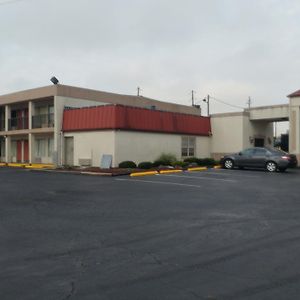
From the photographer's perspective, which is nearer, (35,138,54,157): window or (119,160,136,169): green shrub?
(119,160,136,169): green shrub

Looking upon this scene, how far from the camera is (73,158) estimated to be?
30.8 m

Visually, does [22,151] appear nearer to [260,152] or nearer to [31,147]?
[31,147]

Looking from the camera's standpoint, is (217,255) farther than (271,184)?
No

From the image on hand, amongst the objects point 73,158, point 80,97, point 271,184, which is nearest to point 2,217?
point 271,184

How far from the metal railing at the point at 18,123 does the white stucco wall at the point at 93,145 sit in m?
7.64

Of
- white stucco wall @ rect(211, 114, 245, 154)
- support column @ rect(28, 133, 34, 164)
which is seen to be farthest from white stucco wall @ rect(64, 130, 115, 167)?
white stucco wall @ rect(211, 114, 245, 154)

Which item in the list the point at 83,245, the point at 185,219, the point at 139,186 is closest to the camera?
the point at 83,245

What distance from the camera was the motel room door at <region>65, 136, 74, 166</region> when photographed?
102 ft

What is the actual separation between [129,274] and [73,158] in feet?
84.6

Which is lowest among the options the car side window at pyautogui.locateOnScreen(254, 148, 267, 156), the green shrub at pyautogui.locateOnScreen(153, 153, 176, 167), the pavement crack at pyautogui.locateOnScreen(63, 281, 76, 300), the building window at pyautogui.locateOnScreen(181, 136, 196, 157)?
the pavement crack at pyautogui.locateOnScreen(63, 281, 76, 300)

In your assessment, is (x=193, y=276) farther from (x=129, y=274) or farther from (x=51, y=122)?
(x=51, y=122)

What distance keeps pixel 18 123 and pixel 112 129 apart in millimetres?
13101

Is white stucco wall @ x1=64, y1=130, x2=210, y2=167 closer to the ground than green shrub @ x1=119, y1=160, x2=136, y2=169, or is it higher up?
higher up

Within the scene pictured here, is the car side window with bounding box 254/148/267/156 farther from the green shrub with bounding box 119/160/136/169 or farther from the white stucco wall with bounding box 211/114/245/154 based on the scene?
the green shrub with bounding box 119/160/136/169
